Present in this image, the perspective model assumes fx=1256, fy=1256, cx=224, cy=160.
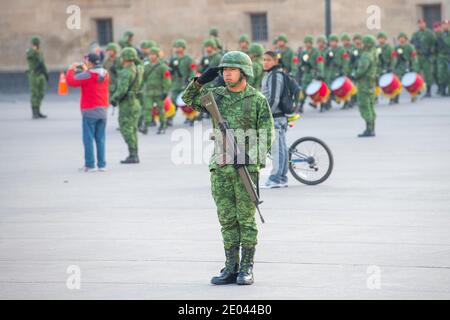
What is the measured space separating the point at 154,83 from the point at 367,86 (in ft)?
13.6

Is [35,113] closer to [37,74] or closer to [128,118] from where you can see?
[37,74]

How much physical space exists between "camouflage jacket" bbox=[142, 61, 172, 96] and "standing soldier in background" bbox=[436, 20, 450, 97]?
11.1 metres

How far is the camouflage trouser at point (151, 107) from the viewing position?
23234mm

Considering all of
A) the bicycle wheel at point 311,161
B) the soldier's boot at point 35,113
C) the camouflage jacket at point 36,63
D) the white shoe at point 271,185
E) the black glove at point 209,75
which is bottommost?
the soldier's boot at point 35,113

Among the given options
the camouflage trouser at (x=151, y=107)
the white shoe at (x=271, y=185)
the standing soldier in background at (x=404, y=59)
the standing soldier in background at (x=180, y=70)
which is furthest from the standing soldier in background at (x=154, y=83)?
the standing soldier in background at (x=404, y=59)

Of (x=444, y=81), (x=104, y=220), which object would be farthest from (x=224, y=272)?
(x=444, y=81)

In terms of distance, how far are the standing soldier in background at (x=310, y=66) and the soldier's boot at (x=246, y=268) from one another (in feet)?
67.8

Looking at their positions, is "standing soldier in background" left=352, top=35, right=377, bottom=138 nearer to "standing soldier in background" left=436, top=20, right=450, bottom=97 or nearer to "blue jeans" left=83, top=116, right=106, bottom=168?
"blue jeans" left=83, top=116, right=106, bottom=168

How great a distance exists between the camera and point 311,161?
581 inches

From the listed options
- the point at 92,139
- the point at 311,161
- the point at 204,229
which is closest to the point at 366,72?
the point at 92,139

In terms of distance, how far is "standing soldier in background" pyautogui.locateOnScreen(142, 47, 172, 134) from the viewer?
23156mm

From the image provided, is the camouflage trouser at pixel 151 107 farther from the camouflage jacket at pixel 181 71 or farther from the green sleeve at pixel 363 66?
the green sleeve at pixel 363 66
